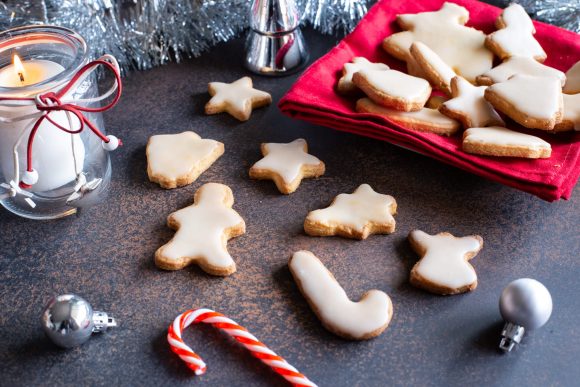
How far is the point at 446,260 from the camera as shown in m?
0.84

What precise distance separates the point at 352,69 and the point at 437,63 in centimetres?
13

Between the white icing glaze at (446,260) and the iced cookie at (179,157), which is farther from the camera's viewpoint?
the iced cookie at (179,157)

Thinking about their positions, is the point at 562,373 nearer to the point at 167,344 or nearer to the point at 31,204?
the point at 167,344

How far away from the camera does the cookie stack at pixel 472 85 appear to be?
3.03 ft

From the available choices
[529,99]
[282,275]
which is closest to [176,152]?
[282,275]

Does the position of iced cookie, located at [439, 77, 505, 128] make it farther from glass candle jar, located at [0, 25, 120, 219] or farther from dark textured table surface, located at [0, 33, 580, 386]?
glass candle jar, located at [0, 25, 120, 219]

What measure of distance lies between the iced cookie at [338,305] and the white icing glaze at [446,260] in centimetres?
7

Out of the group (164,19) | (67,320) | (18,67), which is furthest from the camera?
(164,19)

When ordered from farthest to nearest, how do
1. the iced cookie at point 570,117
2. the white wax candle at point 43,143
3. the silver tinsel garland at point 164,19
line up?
the silver tinsel garland at point 164,19 → the iced cookie at point 570,117 → the white wax candle at point 43,143

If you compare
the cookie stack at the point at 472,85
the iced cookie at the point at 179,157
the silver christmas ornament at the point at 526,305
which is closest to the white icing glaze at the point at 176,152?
the iced cookie at the point at 179,157

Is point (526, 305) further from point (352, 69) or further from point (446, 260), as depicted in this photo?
point (352, 69)

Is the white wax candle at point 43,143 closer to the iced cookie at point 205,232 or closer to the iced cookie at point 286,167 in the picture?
the iced cookie at point 205,232

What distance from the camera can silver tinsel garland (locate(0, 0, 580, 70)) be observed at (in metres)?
1.06

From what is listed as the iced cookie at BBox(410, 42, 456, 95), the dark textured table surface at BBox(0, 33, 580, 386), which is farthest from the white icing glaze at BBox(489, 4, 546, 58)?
the dark textured table surface at BBox(0, 33, 580, 386)
